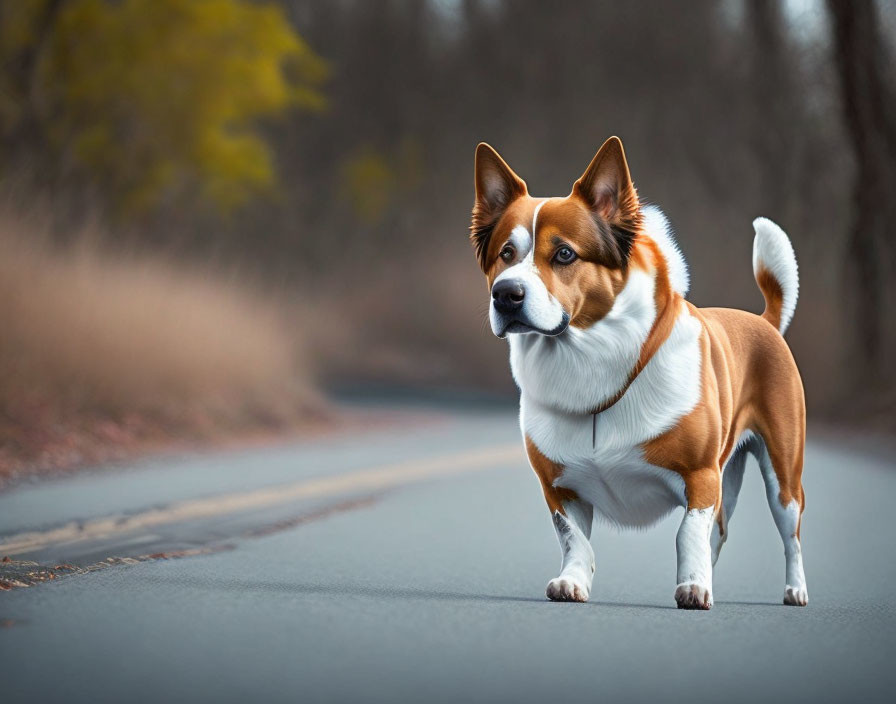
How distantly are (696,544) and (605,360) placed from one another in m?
0.80

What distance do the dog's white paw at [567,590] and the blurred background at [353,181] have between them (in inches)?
263

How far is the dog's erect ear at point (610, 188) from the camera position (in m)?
5.02

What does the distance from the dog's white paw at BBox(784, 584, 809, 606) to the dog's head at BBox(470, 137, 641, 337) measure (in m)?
1.64

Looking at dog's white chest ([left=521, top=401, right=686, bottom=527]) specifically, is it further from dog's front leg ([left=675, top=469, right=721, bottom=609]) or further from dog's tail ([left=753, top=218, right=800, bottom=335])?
dog's tail ([left=753, top=218, right=800, bottom=335])

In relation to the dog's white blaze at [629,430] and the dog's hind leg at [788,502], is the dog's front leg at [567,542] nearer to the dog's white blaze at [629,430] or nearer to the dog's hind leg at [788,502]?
the dog's white blaze at [629,430]

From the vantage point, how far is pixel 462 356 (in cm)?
3012

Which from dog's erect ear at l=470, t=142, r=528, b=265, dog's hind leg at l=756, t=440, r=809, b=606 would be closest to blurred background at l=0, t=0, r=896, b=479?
dog's erect ear at l=470, t=142, r=528, b=265

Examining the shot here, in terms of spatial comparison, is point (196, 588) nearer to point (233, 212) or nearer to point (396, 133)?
point (233, 212)

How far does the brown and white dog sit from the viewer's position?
4883 mm

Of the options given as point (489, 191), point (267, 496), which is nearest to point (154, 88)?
point (267, 496)

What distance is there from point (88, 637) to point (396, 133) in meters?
41.5

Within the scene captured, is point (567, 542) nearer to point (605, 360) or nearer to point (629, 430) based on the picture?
point (629, 430)

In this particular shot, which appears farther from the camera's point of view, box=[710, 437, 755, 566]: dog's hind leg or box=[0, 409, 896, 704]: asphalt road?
box=[710, 437, 755, 566]: dog's hind leg

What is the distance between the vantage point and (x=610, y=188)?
507 cm
